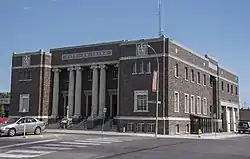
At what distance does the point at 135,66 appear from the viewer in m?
42.9

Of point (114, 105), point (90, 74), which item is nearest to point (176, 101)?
point (114, 105)

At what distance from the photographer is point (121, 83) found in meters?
44.0

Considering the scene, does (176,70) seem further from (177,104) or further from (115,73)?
(115,73)

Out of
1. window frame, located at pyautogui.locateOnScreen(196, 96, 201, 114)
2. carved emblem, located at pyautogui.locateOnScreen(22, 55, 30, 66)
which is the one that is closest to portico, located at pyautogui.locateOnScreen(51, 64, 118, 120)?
carved emblem, located at pyautogui.locateOnScreen(22, 55, 30, 66)

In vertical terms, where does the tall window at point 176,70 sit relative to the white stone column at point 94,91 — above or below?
above

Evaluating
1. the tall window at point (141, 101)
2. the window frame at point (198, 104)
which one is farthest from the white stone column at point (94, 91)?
the window frame at point (198, 104)

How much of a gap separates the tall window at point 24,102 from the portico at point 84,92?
11.3 feet

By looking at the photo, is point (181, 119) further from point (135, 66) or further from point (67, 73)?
point (67, 73)

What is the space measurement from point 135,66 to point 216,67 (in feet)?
69.4

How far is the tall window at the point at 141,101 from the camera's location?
42031 millimetres

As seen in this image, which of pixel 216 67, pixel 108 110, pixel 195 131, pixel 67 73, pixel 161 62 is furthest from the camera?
pixel 216 67

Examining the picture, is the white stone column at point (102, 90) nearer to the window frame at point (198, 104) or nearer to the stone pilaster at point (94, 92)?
the stone pilaster at point (94, 92)

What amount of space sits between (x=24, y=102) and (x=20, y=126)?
68.1 ft

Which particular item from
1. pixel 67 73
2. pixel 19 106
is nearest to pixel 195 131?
pixel 67 73
